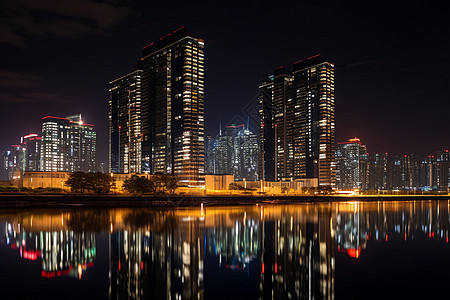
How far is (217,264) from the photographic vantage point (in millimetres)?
25500

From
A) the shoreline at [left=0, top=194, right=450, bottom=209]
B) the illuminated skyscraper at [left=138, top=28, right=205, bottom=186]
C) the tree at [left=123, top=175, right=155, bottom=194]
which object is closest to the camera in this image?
the shoreline at [left=0, top=194, right=450, bottom=209]

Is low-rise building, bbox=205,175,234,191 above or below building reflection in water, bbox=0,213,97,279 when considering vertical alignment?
below

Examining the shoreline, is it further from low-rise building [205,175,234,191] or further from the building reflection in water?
low-rise building [205,175,234,191]

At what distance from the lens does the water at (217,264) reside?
1941 cm

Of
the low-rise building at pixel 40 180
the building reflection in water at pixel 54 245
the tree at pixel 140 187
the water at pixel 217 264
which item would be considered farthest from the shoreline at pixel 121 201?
the low-rise building at pixel 40 180

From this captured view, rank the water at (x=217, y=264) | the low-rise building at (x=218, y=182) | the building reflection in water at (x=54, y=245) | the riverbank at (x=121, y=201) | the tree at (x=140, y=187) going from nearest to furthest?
the water at (x=217, y=264)
the building reflection in water at (x=54, y=245)
the riverbank at (x=121, y=201)
the tree at (x=140, y=187)
the low-rise building at (x=218, y=182)

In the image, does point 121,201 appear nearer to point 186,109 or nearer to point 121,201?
point 121,201

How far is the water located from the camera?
1941 cm

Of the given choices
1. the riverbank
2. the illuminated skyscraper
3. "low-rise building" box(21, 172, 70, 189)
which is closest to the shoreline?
the riverbank

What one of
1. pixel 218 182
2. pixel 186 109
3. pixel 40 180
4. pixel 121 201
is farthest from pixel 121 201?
pixel 186 109

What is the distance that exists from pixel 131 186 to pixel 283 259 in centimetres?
8964

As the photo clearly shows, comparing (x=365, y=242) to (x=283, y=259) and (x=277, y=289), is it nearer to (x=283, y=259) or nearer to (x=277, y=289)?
(x=283, y=259)

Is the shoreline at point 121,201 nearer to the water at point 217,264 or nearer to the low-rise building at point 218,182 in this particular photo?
the water at point 217,264

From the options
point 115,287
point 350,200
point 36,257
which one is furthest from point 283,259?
point 350,200
